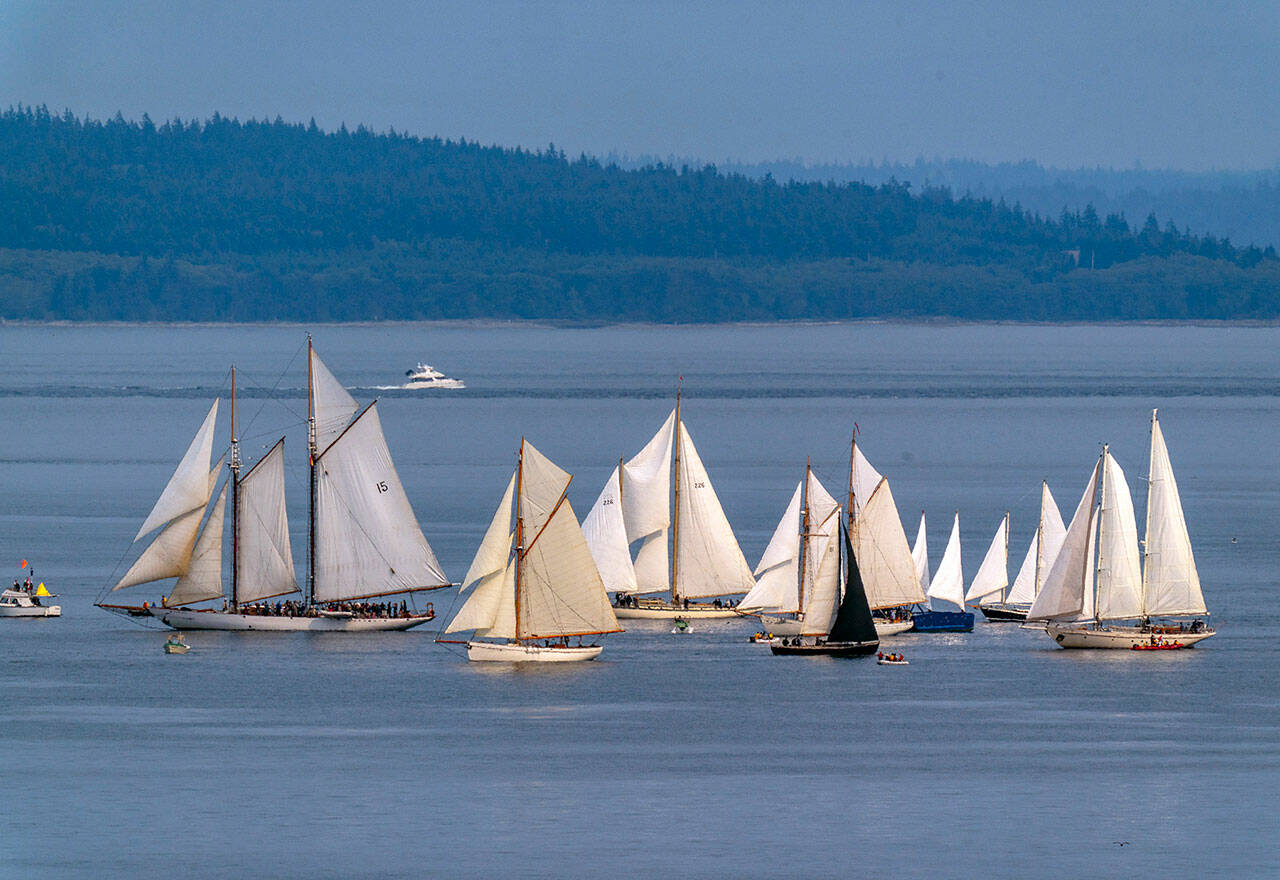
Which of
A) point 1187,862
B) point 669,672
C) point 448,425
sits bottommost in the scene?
point 1187,862

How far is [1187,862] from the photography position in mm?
51031

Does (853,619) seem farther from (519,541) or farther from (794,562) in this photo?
(519,541)

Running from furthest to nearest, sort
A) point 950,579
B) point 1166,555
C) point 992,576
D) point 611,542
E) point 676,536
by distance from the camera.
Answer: point 992,576, point 950,579, point 676,536, point 611,542, point 1166,555

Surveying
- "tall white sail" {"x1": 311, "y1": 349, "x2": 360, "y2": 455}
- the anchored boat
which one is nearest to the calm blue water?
the anchored boat

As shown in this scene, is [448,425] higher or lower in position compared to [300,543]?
higher

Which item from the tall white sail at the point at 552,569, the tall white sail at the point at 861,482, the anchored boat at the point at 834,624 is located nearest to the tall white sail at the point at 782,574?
the tall white sail at the point at 861,482

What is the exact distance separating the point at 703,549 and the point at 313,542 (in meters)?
15.0

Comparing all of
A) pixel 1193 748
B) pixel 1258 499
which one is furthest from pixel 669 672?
pixel 1258 499

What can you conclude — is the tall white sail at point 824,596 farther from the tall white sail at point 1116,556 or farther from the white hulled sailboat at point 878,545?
the tall white sail at point 1116,556

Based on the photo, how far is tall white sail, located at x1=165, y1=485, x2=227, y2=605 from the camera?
262 ft

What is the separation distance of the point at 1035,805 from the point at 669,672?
18.8 metres

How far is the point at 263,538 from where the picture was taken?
3209 inches

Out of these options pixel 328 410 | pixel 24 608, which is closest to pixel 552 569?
pixel 328 410

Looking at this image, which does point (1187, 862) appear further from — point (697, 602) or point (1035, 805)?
point (697, 602)
